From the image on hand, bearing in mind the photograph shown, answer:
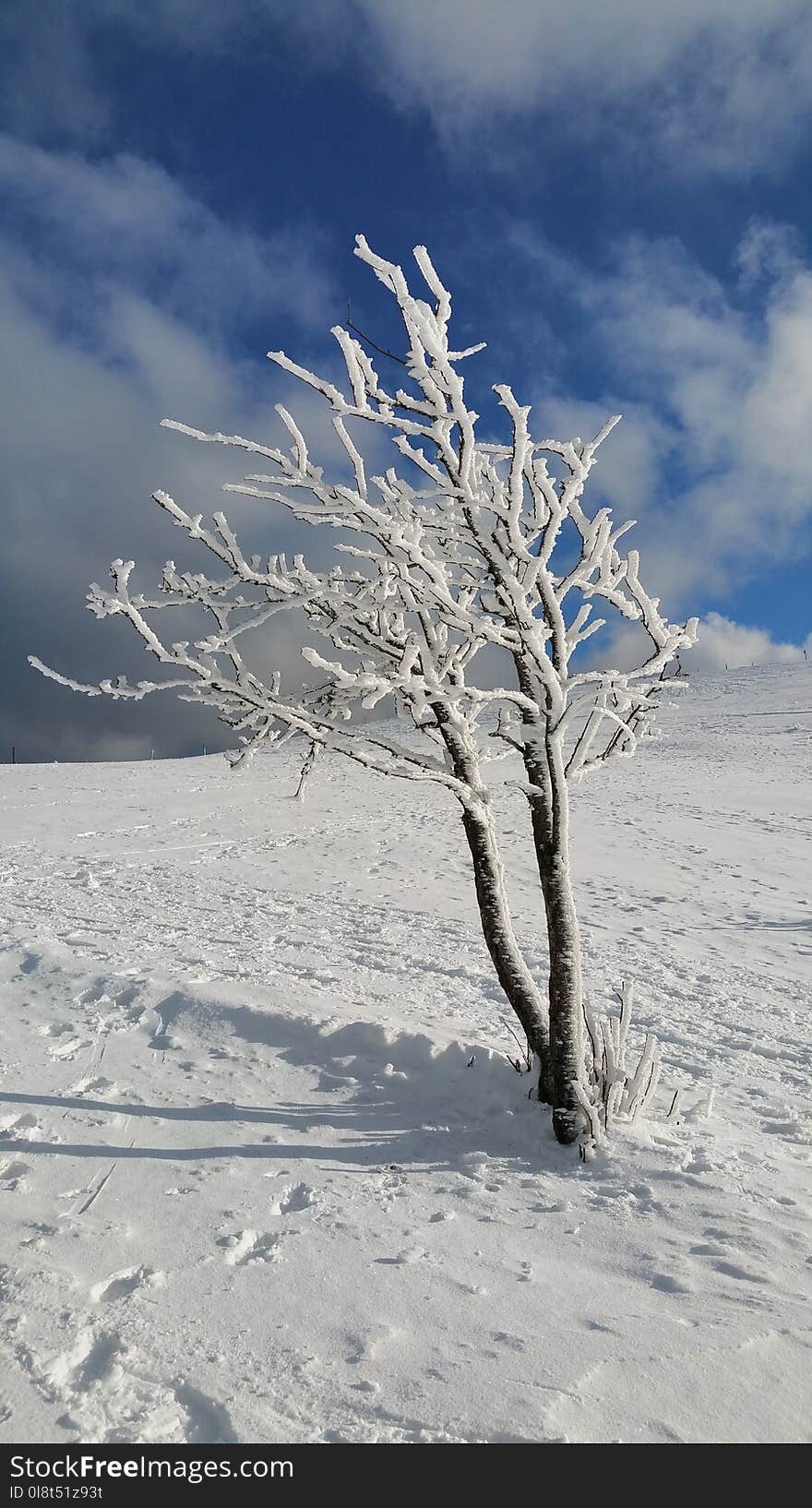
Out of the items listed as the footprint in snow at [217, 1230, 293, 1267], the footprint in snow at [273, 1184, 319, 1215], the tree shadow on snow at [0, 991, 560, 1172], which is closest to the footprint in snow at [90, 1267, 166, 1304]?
the footprint in snow at [217, 1230, 293, 1267]

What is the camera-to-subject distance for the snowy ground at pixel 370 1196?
312cm

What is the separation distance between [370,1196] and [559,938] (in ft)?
6.79

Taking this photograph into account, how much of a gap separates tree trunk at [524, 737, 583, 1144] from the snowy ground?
0.50 meters

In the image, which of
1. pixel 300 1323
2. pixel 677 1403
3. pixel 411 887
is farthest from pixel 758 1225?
pixel 411 887

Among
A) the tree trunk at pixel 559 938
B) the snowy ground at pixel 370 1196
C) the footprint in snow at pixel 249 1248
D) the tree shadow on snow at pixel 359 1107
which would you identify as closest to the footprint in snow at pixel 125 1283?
the snowy ground at pixel 370 1196

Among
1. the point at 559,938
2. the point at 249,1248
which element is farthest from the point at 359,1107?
the point at 559,938

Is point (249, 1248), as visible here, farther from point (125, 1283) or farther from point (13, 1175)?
point (13, 1175)

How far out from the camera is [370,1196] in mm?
Answer: 4730

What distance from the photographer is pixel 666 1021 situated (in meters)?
8.73

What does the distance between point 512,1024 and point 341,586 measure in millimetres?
5078

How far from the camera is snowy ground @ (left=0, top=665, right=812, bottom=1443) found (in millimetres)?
3125

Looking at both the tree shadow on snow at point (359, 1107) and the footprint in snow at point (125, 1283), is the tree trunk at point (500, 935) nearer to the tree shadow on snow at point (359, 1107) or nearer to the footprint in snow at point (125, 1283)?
the tree shadow on snow at point (359, 1107)

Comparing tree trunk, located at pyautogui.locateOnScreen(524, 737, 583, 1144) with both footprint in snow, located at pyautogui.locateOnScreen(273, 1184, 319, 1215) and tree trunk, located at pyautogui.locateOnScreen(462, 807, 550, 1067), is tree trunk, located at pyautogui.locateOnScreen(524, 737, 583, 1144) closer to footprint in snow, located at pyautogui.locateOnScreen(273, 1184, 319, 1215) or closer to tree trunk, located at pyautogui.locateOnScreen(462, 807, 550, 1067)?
tree trunk, located at pyautogui.locateOnScreen(462, 807, 550, 1067)

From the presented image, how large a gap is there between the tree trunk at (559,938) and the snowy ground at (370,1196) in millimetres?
497
